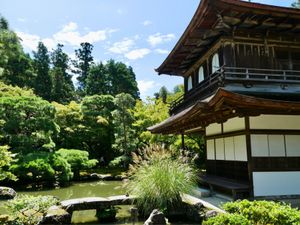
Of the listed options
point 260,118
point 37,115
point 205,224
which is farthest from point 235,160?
point 37,115

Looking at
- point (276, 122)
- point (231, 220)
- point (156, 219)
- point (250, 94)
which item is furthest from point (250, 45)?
point (231, 220)

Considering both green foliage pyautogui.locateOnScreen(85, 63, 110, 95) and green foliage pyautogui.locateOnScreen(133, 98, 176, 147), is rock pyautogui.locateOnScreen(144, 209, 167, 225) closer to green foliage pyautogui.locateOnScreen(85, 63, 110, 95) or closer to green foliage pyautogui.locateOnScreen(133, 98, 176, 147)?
green foliage pyautogui.locateOnScreen(133, 98, 176, 147)

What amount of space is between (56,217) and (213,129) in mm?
6529

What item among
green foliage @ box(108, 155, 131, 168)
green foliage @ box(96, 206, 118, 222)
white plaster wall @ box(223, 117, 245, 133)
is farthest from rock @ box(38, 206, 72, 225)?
green foliage @ box(108, 155, 131, 168)

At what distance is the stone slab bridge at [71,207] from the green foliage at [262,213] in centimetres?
403

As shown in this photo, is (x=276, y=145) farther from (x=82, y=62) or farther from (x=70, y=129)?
(x=82, y=62)

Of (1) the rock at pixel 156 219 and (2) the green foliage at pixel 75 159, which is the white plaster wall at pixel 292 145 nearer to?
(1) the rock at pixel 156 219

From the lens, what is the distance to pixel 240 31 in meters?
9.79

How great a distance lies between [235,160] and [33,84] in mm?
33578

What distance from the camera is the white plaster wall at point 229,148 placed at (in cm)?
973

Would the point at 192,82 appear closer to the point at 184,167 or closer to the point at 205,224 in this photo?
the point at 184,167

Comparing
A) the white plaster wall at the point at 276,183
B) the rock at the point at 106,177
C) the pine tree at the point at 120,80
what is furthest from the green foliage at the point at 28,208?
the pine tree at the point at 120,80

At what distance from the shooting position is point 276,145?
8.53 meters

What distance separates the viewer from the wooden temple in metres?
8.16
